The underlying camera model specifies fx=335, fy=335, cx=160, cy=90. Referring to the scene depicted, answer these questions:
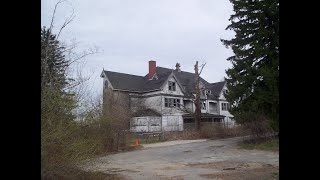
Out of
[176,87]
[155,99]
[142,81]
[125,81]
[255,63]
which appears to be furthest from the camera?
[142,81]

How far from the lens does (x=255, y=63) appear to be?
24.3 meters

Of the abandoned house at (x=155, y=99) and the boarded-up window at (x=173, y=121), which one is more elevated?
the abandoned house at (x=155, y=99)

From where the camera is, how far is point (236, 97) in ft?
79.5

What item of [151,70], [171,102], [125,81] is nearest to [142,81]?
[151,70]

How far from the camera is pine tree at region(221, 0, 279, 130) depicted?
21406 millimetres

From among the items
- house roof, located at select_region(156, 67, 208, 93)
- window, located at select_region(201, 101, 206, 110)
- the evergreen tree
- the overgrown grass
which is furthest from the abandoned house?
the evergreen tree

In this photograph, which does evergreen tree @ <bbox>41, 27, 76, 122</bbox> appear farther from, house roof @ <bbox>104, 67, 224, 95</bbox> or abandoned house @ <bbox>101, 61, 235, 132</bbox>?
house roof @ <bbox>104, 67, 224, 95</bbox>

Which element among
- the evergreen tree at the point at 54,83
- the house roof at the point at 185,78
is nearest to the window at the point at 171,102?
the house roof at the point at 185,78

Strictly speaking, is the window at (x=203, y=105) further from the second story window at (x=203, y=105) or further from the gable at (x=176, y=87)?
the gable at (x=176, y=87)

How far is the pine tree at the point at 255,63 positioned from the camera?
21.4m

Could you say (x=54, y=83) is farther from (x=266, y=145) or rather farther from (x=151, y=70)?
(x=151, y=70)
